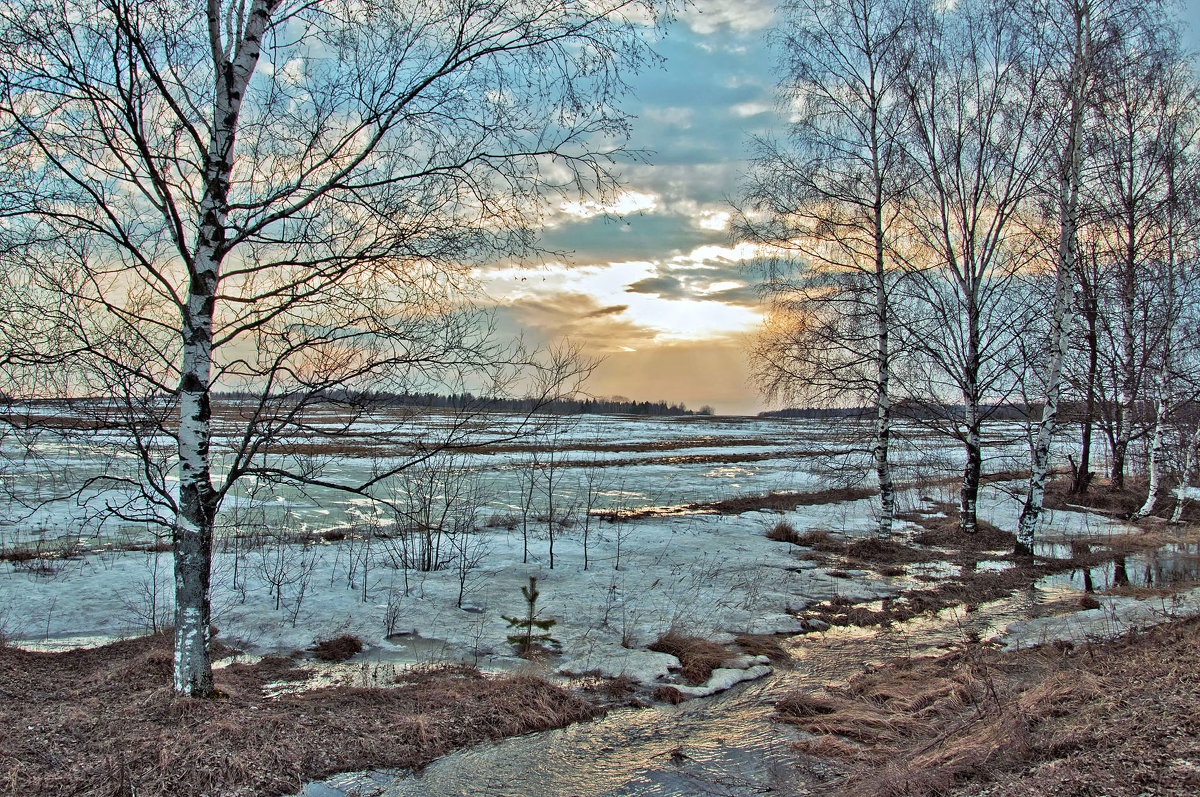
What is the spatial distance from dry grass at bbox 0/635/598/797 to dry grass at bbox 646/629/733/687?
1389 mm

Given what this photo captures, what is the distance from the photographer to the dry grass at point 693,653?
22.2 feet

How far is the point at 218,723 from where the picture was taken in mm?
4527

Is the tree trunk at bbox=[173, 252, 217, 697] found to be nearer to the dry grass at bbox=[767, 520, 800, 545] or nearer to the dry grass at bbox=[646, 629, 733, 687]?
the dry grass at bbox=[646, 629, 733, 687]

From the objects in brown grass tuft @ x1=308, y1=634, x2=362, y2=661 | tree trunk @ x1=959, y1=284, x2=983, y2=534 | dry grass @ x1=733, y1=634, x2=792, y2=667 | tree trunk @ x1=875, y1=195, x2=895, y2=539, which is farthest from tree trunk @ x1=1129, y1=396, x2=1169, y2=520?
brown grass tuft @ x1=308, y1=634, x2=362, y2=661

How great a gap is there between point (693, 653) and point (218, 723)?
15.8 ft

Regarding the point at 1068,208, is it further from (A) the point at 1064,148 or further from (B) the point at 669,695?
(B) the point at 669,695

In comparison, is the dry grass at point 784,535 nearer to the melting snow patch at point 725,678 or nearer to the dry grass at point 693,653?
the dry grass at point 693,653

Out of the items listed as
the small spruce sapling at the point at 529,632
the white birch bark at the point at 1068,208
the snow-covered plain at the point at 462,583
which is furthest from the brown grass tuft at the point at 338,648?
the white birch bark at the point at 1068,208

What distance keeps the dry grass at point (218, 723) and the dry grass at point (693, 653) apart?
1.39 meters

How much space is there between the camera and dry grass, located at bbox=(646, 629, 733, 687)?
677 cm

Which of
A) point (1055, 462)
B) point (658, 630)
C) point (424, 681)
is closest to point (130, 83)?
point (424, 681)

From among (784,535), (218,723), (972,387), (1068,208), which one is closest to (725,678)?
(218,723)

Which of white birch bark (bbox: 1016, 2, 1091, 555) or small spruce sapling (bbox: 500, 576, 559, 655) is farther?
white birch bark (bbox: 1016, 2, 1091, 555)

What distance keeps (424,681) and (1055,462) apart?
37.8 meters
